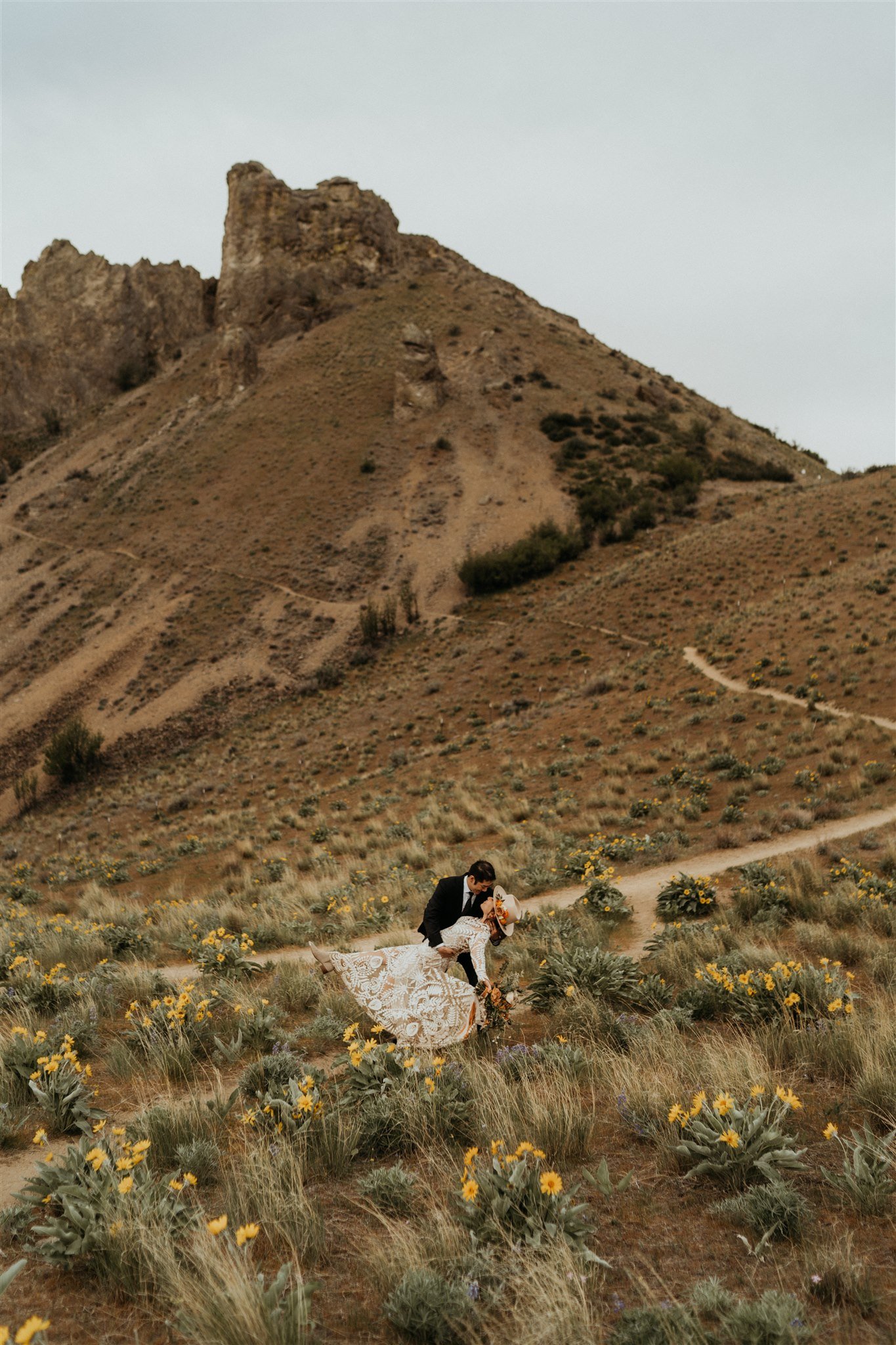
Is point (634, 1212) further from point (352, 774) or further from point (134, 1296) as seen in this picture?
point (352, 774)

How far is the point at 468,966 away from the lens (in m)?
5.71

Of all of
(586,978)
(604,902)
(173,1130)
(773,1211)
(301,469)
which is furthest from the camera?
(301,469)

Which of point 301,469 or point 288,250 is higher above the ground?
point 288,250

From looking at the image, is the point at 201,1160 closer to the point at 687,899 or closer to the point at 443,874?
the point at 687,899

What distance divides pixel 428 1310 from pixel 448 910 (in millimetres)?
3229

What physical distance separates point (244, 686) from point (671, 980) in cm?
3524

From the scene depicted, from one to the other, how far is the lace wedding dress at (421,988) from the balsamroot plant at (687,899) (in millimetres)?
4507

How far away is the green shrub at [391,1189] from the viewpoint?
328cm

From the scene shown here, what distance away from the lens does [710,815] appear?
14.1 metres

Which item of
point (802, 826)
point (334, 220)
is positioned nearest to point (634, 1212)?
point (802, 826)

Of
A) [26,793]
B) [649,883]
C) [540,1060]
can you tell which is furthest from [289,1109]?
[26,793]

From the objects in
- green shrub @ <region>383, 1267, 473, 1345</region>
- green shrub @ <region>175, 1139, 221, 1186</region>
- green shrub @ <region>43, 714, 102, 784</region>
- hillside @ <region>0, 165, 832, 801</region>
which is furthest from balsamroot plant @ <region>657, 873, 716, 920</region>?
green shrub @ <region>43, 714, 102, 784</region>

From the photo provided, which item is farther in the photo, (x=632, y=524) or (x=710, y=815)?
(x=632, y=524)

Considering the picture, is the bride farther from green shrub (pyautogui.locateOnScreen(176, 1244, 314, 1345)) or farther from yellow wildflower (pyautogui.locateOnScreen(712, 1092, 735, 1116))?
green shrub (pyautogui.locateOnScreen(176, 1244, 314, 1345))
